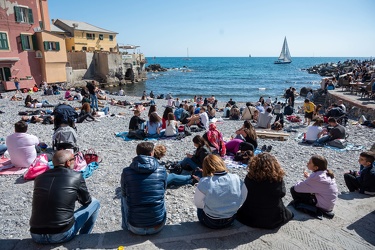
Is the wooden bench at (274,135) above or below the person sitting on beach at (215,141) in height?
below

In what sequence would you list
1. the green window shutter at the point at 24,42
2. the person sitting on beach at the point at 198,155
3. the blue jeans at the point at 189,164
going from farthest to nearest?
the green window shutter at the point at 24,42
the blue jeans at the point at 189,164
the person sitting on beach at the point at 198,155

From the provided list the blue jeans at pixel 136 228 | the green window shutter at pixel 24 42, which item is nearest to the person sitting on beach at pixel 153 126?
the blue jeans at pixel 136 228

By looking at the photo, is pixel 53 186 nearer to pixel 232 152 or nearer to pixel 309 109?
pixel 232 152

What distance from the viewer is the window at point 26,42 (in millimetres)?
26812

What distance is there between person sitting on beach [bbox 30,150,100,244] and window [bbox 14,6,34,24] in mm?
29341

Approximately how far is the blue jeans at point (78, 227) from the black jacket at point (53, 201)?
0.08 metres

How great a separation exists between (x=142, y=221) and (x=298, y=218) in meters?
2.59

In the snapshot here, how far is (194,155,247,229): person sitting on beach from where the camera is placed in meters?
3.54

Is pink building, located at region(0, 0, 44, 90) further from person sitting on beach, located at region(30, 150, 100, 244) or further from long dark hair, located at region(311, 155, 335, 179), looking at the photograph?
long dark hair, located at region(311, 155, 335, 179)

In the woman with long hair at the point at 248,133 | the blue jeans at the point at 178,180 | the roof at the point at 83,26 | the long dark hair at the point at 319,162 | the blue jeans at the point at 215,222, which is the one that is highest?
the roof at the point at 83,26

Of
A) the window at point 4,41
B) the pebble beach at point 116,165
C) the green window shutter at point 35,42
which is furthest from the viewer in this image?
the green window shutter at point 35,42

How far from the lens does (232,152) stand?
8.54 metres

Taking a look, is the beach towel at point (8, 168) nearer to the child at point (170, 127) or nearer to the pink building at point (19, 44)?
the child at point (170, 127)

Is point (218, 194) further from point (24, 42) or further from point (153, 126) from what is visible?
point (24, 42)
